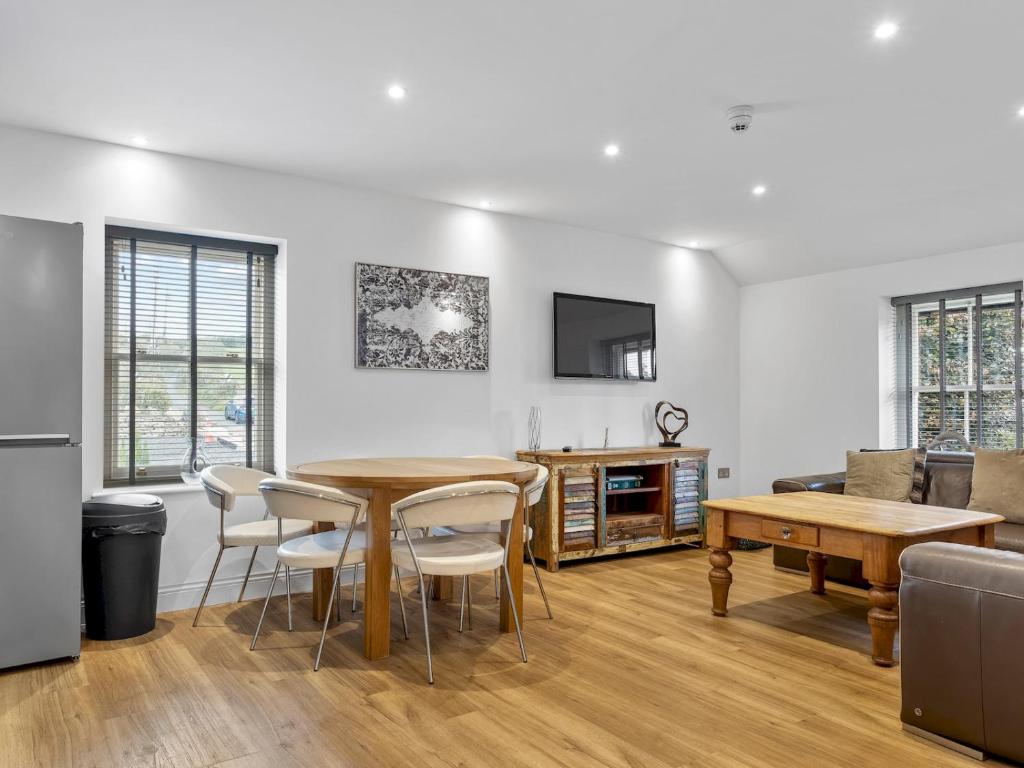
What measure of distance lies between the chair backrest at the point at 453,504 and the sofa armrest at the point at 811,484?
254 centimetres

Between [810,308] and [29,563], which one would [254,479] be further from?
[810,308]

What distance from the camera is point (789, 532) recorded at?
11.7ft

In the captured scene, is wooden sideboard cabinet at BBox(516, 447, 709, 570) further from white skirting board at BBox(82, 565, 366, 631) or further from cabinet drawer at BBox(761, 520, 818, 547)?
cabinet drawer at BBox(761, 520, 818, 547)

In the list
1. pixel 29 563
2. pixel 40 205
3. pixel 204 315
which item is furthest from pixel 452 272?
pixel 29 563

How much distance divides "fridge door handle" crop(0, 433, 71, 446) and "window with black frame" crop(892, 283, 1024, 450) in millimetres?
5636

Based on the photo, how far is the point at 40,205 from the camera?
382 centimetres

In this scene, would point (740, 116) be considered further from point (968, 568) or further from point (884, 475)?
point (884, 475)

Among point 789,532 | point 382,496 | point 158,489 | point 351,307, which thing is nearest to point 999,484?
point 789,532

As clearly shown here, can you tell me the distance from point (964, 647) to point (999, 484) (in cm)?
270

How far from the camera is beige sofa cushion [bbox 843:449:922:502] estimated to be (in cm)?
490

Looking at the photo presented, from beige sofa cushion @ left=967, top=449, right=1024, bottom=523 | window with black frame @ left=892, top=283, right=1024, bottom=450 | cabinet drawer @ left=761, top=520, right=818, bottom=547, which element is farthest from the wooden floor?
window with black frame @ left=892, top=283, right=1024, bottom=450

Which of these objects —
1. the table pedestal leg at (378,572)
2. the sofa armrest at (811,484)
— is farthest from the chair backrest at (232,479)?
the sofa armrest at (811,484)

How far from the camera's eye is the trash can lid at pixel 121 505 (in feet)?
11.8

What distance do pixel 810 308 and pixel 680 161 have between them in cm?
278
